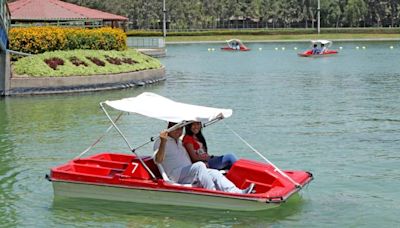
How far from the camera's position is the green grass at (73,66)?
34.6 m

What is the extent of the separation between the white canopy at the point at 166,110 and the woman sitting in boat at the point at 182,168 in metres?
0.25

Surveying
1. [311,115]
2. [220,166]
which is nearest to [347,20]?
[311,115]

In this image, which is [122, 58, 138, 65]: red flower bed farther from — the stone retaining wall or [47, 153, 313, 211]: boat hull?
[47, 153, 313, 211]: boat hull

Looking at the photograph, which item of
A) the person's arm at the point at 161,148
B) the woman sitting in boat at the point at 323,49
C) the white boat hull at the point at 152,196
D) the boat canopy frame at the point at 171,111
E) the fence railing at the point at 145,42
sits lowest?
the woman sitting in boat at the point at 323,49

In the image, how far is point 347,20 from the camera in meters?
138

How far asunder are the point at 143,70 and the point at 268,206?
1088 inches

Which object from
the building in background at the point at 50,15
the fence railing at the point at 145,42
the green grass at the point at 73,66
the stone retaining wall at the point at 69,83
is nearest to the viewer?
the stone retaining wall at the point at 69,83

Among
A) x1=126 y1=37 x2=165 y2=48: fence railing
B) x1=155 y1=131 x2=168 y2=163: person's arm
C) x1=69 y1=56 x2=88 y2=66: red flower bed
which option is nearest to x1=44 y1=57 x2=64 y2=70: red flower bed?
x1=69 y1=56 x2=88 y2=66: red flower bed

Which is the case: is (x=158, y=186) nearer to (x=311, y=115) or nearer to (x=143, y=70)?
(x=311, y=115)

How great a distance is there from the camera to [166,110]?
46.1ft

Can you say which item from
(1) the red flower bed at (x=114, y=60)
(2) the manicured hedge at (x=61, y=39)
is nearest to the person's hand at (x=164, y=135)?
(2) the manicured hedge at (x=61, y=39)

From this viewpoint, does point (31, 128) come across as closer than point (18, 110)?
Yes

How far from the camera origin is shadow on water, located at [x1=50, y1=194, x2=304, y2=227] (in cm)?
1298

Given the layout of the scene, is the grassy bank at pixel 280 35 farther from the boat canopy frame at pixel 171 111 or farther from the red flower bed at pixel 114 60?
the boat canopy frame at pixel 171 111
